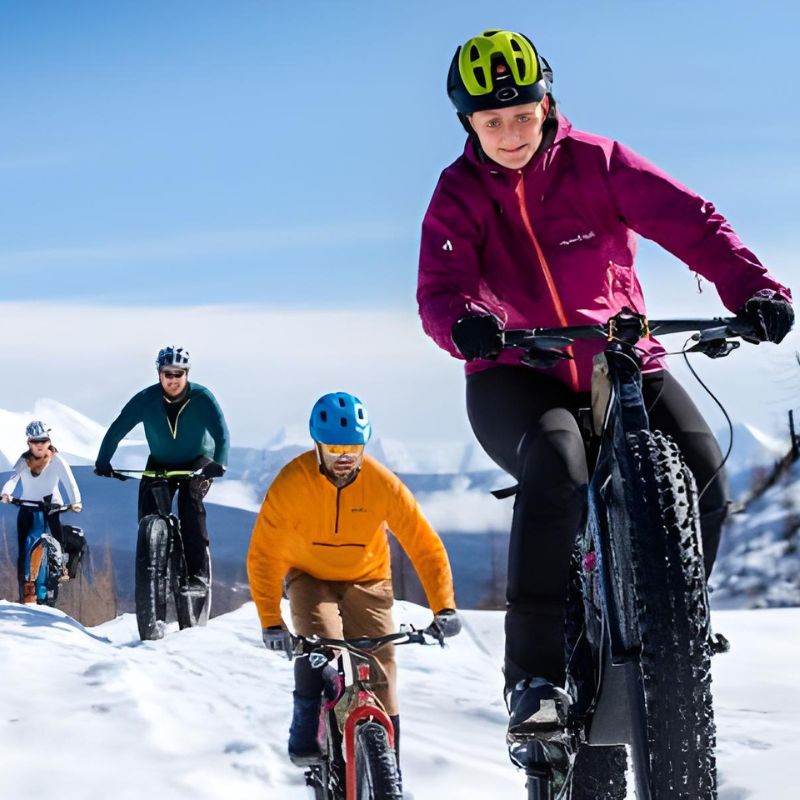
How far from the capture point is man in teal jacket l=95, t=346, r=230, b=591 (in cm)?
1211

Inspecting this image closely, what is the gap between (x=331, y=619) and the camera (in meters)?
6.53

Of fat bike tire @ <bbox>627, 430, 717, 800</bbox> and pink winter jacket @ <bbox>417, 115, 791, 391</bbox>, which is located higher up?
pink winter jacket @ <bbox>417, 115, 791, 391</bbox>

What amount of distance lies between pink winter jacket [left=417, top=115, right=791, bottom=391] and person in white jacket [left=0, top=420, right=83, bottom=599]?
38.5 ft

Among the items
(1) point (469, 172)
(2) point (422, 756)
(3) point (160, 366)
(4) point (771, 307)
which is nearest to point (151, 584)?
(3) point (160, 366)

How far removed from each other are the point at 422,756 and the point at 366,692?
244cm

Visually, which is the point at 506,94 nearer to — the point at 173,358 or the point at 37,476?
the point at 173,358

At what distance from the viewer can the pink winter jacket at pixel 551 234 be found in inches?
161

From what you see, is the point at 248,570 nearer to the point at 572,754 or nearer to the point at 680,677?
the point at 572,754

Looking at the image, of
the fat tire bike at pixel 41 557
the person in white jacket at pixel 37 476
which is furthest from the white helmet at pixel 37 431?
the fat tire bike at pixel 41 557

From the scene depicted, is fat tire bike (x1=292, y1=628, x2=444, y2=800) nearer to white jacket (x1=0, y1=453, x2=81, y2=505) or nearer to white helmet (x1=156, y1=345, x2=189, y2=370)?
white helmet (x1=156, y1=345, x2=189, y2=370)

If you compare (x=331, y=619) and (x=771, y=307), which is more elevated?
(x=771, y=307)

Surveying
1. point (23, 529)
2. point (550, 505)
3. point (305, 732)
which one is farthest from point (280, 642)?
point (23, 529)

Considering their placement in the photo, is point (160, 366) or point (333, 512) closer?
point (333, 512)

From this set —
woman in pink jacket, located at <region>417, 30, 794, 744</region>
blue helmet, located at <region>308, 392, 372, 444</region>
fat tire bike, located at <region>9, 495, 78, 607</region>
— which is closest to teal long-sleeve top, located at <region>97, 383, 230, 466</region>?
fat tire bike, located at <region>9, 495, 78, 607</region>
